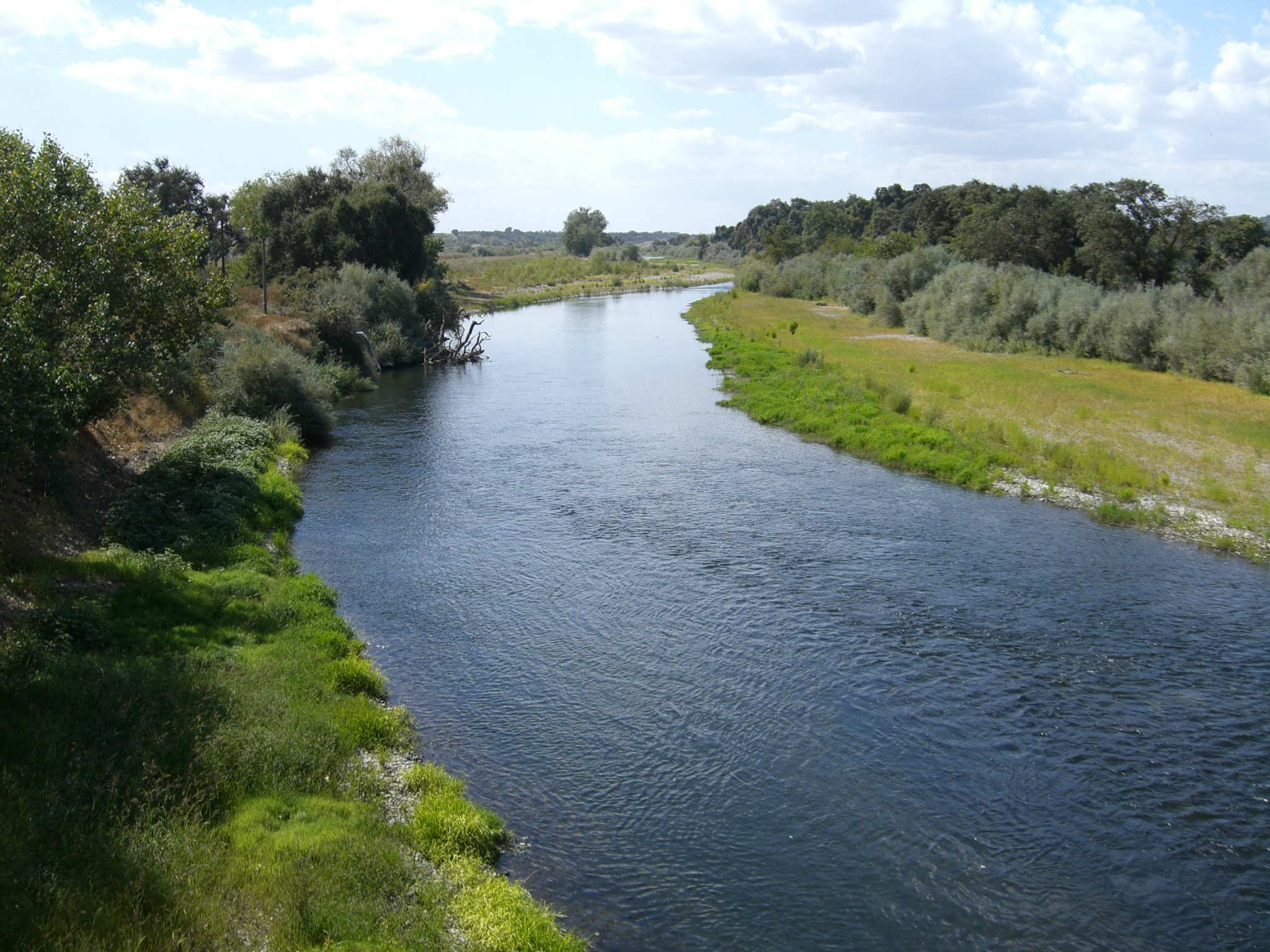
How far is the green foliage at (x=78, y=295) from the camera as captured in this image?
12461mm

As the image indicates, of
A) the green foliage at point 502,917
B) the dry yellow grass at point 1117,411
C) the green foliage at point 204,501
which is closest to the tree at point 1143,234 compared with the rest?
the dry yellow grass at point 1117,411

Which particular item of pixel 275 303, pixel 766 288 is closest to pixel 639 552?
pixel 275 303

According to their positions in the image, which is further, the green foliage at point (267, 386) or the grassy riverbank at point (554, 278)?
the grassy riverbank at point (554, 278)

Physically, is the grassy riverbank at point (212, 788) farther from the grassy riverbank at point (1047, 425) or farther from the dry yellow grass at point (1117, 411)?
the dry yellow grass at point (1117, 411)

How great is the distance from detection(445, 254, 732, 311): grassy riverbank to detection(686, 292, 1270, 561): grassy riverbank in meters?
53.2

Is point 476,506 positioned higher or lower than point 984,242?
lower

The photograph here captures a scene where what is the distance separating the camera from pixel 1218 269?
4900 centimetres

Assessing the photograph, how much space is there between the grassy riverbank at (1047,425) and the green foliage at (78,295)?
20.1 metres

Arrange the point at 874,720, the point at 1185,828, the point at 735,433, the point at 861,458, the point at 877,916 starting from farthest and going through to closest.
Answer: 1. the point at 735,433
2. the point at 861,458
3. the point at 874,720
4. the point at 1185,828
5. the point at 877,916

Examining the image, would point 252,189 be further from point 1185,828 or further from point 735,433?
point 1185,828

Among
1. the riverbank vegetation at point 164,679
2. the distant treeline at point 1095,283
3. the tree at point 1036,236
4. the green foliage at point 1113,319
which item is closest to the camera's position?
the riverbank vegetation at point 164,679

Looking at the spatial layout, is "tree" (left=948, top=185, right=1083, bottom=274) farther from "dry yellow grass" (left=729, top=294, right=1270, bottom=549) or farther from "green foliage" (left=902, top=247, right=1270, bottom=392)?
"dry yellow grass" (left=729, top=294, right=1270, bottom=549)

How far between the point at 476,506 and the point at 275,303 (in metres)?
30.9

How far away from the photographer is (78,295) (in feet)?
50.9
